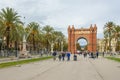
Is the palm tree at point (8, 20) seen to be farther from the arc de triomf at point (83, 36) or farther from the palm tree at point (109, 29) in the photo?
the arc de triomf at point (83, 36)

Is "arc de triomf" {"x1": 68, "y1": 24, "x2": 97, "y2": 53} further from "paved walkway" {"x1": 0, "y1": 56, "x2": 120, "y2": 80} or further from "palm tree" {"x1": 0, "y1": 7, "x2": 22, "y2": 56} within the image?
"paved walkway" {"x1": 0, "y1": 56, "x2": 120, "y2": 80}

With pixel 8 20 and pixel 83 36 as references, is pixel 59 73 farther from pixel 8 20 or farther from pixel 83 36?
pixel 83 36

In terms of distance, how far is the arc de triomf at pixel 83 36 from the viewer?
142 metres

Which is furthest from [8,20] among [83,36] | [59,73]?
[83,36]

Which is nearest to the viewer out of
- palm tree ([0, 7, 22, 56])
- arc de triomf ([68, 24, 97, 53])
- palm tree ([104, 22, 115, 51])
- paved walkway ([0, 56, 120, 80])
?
paved walkway ([0, 56, 120, 80])

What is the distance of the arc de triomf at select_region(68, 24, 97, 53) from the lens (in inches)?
5595

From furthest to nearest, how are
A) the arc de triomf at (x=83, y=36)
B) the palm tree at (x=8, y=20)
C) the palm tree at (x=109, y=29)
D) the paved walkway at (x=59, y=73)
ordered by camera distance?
the arc de triomf at (x=83, y=36) < the palm tree at (x=109, y=29) < the palm tree at (x=8, y=20) < the paved walkway at (x=59, y=73)

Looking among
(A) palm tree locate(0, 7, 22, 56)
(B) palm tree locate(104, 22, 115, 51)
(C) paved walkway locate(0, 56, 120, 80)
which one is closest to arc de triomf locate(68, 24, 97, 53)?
(B) palm tree locate(104, 22, 115, 51)

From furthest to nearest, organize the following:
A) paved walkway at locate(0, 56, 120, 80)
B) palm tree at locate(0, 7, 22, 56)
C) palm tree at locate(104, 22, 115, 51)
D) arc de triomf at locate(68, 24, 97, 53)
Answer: arc de triomf at locate(68, 24, 97, 53) < palm tree at locate(104, 22, 115, 51) < palm tree at locate(0, 7, 22, 56) < paved walkway at locate(0, 56, 120, 80)

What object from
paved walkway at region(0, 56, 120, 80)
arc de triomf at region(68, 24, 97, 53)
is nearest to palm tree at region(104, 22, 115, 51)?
arc de triomf at region(68, 24, 97, 53)

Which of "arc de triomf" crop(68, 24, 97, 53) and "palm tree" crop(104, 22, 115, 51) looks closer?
"palm tree" crop(104, 22, 115, 51)

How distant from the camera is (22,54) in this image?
2712 inches

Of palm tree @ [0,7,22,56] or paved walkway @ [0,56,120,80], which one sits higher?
palm tree @ [0,7,22,56]

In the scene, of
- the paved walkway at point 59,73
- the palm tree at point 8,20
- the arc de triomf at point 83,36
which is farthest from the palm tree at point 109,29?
the paved walkway at point 59,73
